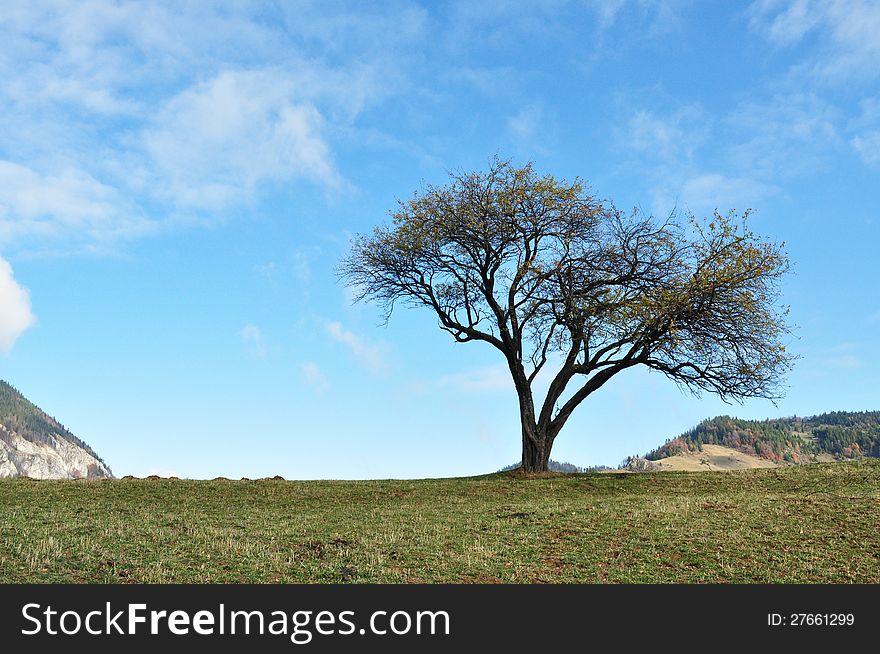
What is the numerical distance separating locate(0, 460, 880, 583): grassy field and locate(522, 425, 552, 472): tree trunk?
6516 mm

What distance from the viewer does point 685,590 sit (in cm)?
1356

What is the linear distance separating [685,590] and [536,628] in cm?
359

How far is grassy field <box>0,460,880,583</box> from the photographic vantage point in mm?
14602

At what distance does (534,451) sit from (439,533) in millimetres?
17541

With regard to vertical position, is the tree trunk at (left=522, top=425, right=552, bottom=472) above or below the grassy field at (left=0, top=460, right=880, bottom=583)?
above

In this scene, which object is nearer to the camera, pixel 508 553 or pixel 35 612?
pixel 35 612

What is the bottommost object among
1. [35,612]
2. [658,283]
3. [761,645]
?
[761,645]

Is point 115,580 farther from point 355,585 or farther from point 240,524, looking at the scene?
point 240,524

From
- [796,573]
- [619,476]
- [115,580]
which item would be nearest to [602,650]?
[796,573]

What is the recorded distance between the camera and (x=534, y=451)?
35406 mm

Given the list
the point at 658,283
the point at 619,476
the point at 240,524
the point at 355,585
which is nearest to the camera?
the point at 355,585

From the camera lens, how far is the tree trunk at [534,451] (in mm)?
35344

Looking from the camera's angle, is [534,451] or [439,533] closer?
[439,533]

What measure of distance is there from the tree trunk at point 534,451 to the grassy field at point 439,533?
652 cm
